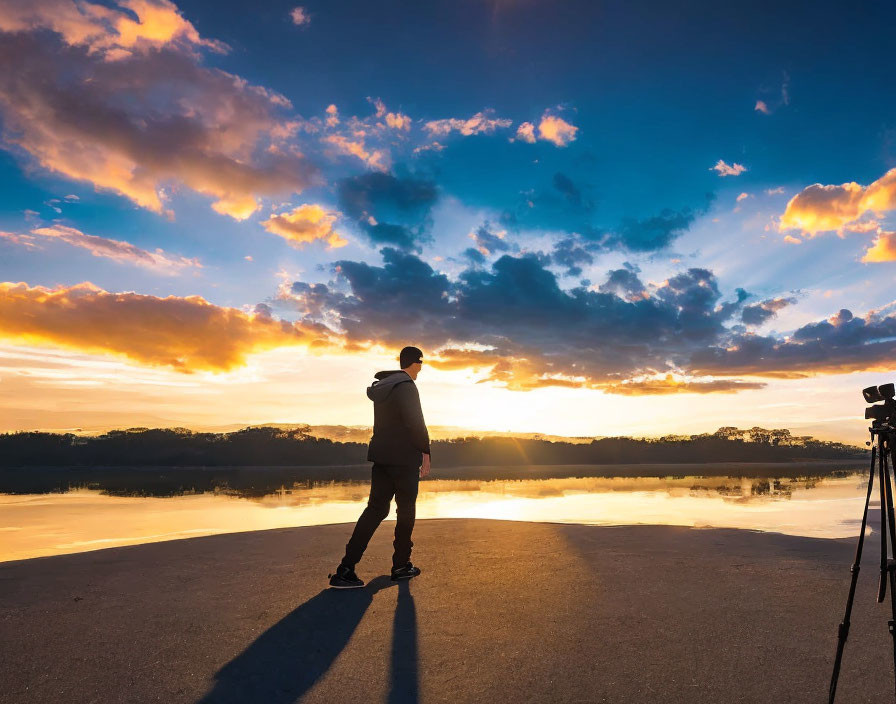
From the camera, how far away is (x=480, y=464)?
228 feet

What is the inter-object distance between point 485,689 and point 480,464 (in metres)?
67.4

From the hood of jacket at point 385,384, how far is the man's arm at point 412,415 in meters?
0.07

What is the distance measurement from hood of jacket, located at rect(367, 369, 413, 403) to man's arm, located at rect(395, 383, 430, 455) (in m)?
0.07

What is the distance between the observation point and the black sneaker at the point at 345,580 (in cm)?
572

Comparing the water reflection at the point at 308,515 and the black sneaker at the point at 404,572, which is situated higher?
the black sneaker at the point at 404,572

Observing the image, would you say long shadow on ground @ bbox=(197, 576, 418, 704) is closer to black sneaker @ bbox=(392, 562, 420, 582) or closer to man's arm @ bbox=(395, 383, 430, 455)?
black sneaker @ bbox=(392, 562, 420, 582)

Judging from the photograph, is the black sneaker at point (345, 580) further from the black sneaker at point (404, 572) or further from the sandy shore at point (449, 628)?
the black sneaker at point (404, 572)

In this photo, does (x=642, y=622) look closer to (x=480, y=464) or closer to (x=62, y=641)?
(x=62, y=641)

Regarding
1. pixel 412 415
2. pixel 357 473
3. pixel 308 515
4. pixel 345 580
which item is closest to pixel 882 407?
pixel 412 415

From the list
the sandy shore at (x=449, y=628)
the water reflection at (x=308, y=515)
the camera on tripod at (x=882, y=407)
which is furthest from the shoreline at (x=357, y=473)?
the camera on tripod at (x=882, y=407)

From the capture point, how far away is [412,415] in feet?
20.2

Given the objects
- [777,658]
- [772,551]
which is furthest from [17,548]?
[772,551]

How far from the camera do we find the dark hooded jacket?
616 centimetres

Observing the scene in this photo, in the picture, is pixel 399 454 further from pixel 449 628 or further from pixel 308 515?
pixel 308 515
